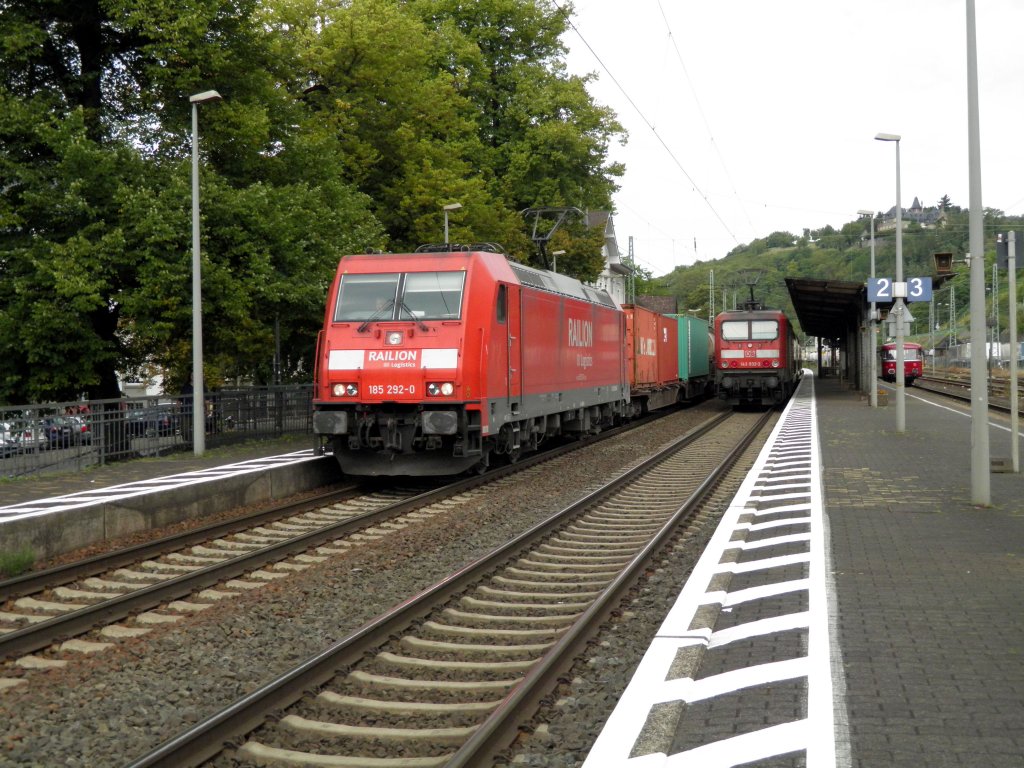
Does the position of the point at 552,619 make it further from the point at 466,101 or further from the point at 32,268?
the point at 466,101

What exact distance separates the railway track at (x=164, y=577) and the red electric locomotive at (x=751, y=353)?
909 inches

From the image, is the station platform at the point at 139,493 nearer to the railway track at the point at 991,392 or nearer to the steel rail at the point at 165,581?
the steel rail at the point at 165,581

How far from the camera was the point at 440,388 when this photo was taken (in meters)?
14.3

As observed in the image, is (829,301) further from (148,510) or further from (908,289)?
(148,510)

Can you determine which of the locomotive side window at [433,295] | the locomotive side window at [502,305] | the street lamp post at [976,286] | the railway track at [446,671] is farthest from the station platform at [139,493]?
the street lamp post at [976,286]

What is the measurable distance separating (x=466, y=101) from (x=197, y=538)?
25.1 m

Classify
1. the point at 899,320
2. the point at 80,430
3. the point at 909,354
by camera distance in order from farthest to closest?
the point at 909,354
the point at 899,320
the point at 80,430

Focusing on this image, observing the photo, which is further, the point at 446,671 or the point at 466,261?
the point at 466,261

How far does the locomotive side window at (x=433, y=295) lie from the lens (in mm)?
14703

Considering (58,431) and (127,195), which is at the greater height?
(127,195)

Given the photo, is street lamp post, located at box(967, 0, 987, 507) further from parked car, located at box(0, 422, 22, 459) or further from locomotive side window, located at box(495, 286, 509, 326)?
parked car, located at box(0, 422, 22, 459)

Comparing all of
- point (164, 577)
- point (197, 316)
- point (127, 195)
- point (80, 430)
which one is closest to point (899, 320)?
point (197, 316)

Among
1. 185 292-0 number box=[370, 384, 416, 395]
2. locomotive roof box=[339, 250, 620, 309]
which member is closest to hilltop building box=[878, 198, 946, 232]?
locomotive roof box=[339, 250, 620, 309]

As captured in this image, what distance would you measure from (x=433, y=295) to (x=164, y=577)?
6559 mm
